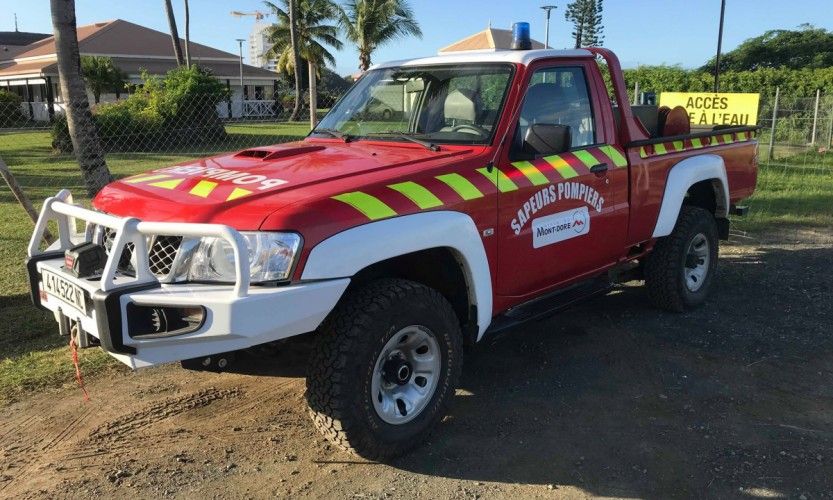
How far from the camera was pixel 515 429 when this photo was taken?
3686 mm

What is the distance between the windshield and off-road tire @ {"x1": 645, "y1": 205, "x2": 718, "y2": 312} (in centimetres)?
206

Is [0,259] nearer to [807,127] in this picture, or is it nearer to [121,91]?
[807,127]

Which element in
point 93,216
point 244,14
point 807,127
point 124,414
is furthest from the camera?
point 244,14

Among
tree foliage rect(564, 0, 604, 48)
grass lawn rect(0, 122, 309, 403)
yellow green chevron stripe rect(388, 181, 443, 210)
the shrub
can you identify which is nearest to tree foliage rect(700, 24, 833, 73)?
tree foliage rect(564, 0, 604, 48)

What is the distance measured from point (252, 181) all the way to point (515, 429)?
1.85m

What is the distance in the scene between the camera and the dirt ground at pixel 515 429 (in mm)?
3186

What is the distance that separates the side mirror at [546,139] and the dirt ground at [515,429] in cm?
112

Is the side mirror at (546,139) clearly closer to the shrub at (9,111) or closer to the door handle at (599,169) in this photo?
the door handle at (599,169)

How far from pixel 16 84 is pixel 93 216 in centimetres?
4122

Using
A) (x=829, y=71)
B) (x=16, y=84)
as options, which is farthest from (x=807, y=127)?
(x=16, y=84)

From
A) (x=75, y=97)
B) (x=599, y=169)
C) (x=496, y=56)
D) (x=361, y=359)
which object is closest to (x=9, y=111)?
(x=75, y=97)

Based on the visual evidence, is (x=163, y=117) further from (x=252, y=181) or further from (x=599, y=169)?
(x=252, y=181)

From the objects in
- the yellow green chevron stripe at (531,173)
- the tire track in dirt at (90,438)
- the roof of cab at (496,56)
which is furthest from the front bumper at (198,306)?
the roof of cab at (496,56)

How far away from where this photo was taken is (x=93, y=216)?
304cm
